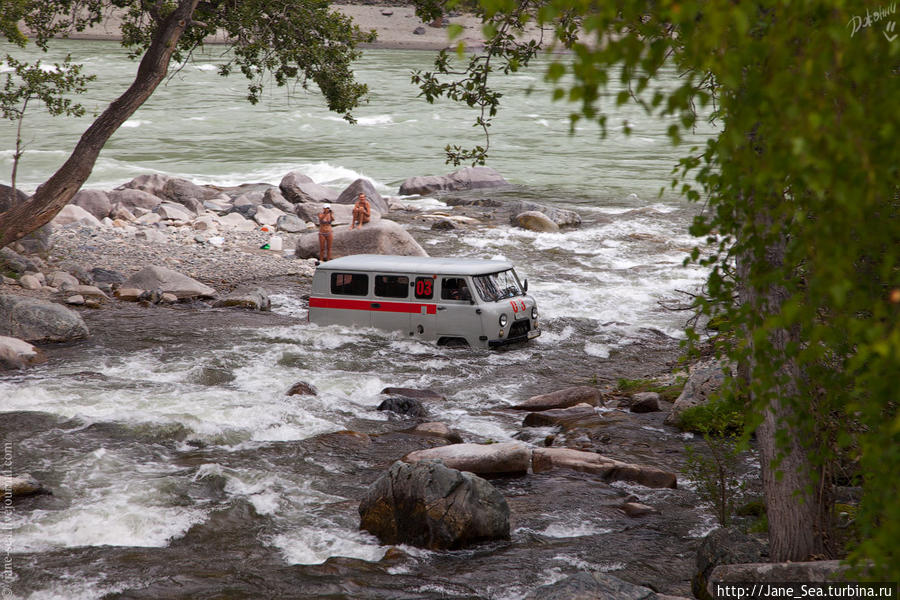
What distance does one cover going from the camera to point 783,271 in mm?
4012

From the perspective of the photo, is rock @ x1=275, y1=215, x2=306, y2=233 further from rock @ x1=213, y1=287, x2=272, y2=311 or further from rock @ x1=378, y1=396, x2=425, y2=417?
rock @ x1=378, y1=396, x2=425, y2=417

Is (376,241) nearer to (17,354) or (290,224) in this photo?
(290,224)

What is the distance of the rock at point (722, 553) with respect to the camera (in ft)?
24.4

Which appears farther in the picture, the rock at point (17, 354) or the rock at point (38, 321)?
the rock at point (38, 321)

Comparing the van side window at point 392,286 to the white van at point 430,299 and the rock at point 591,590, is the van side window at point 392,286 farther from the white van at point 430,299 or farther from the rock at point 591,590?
the rock at point 591,590

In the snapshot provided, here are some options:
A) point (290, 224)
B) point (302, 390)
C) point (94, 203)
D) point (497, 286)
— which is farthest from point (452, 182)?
point (302, 390)

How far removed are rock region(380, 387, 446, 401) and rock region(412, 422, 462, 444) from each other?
1465mm

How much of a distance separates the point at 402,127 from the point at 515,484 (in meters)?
45.9

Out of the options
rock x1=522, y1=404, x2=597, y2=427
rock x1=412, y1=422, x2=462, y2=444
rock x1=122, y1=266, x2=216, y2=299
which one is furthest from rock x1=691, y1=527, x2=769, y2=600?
rock x1=122, y1=266, x2=216, y2=299

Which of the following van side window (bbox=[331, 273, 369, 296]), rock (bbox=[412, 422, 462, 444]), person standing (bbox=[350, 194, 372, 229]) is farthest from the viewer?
person standing (bbox=[350, 194, 372, 229])

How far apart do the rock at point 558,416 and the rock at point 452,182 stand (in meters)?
Answer: 24.1

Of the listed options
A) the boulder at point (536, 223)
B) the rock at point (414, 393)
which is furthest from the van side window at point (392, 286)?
the boulder at point (536, 223)

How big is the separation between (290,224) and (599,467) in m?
20.7

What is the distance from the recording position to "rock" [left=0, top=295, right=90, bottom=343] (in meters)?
16.9
